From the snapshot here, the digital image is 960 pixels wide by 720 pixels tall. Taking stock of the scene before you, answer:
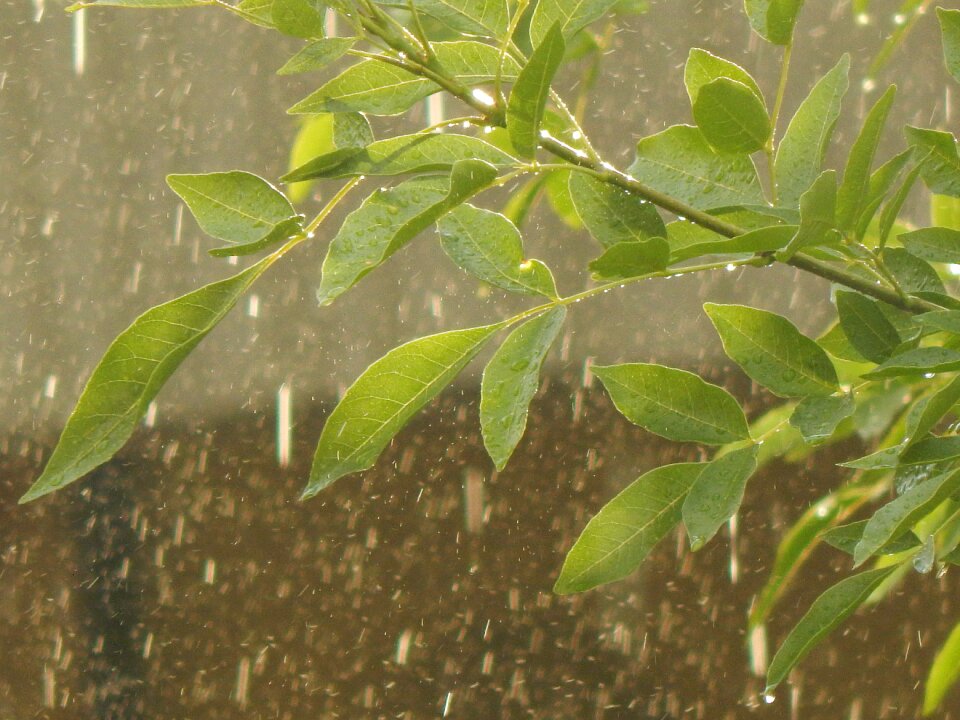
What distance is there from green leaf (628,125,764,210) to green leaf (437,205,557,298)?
0.09 feet

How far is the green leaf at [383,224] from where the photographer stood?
5.2 inches

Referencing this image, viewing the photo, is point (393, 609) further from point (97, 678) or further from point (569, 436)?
point (97, 678)

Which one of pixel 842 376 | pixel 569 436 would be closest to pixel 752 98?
pixel 842 376

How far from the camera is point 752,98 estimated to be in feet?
0.58

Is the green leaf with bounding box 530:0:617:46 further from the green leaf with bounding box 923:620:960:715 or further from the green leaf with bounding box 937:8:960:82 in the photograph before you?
the green leaf with bounding box 923:620:960:715

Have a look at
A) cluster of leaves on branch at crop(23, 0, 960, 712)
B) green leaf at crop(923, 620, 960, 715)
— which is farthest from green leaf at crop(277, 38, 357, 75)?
green leaf at crop(923, 620, 960, 715)

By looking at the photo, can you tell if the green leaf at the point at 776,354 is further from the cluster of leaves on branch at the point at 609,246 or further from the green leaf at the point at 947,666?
the green leaf at the point at 947,666

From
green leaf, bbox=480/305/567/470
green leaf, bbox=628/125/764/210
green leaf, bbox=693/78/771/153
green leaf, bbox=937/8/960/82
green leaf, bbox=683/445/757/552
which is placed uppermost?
green leaf, bbox=937/8/960/82

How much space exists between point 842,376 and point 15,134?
4.29 feet

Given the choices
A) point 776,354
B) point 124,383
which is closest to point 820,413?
point 776,354

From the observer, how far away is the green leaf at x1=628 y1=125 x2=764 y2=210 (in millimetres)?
186

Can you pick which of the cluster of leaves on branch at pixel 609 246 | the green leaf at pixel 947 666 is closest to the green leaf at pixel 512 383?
the cluster of leaves on branch at pixel 609 246

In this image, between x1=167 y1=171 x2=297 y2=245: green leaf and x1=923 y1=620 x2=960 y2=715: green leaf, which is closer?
x1=167 y1=171 x2=297 y2=245: green leaf

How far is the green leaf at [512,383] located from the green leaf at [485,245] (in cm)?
1
